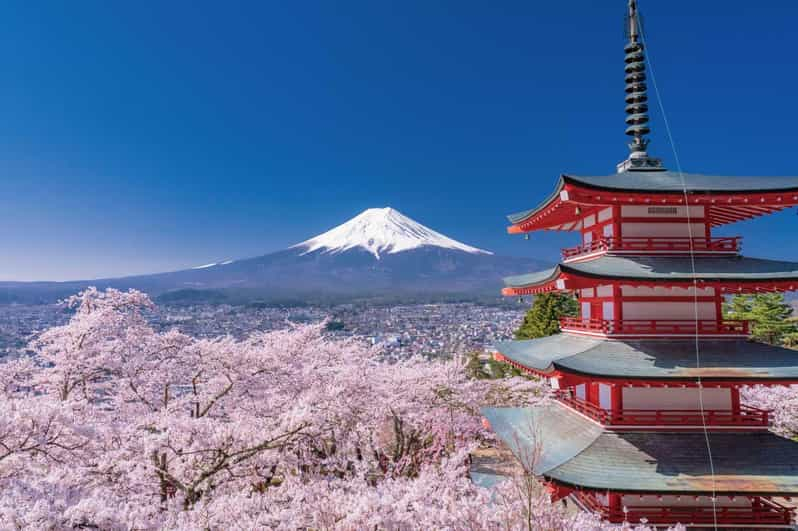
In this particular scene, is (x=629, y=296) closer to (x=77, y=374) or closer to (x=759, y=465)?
(x=759, y=465)

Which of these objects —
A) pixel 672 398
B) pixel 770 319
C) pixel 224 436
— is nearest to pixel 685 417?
pixel 672 398

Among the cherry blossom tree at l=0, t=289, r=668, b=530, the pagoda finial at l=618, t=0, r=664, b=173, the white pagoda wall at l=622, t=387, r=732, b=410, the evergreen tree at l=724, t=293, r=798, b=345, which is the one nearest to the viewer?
the cherry blossom tree at l=0, t=289, r=668, b=530

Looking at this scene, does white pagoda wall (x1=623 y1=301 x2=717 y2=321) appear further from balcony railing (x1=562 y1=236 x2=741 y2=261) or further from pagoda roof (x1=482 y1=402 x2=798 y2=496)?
pagoda roof (x1=482 y1=402 x2=798 y2=496)

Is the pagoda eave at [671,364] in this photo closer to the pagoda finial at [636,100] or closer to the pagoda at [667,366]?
the pagoda at [667,366]

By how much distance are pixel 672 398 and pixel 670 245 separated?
8.34 ft

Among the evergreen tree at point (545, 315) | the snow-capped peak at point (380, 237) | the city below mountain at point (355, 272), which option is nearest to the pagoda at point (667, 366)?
the evergreen tree at point (545, 315)

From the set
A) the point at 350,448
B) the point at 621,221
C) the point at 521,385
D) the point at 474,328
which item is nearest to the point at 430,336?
the point at 474,328

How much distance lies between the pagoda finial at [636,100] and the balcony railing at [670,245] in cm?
202

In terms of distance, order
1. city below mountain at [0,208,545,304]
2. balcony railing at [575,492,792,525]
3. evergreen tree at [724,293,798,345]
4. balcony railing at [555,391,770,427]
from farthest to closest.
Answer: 1. city below mountain at [0,208,545,304]
2. evergreen tree at [724,293,798,345]
3. balcony railing at [555,391,770,427]
4. balcony railing at [575,492,792,525]

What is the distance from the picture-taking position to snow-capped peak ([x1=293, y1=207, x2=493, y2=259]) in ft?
356

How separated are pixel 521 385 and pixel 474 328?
Answer: 52563 mm

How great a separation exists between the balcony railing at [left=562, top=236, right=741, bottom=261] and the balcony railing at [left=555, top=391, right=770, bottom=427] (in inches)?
103

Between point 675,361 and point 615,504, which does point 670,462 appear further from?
point 675,361

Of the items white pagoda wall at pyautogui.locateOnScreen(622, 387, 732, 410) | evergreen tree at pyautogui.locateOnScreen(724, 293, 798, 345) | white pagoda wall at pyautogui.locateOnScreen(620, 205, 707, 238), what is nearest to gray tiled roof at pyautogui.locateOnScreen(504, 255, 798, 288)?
white pagoda wall at pyautogui.locateOnScreen(620, 205, 707, 238)
